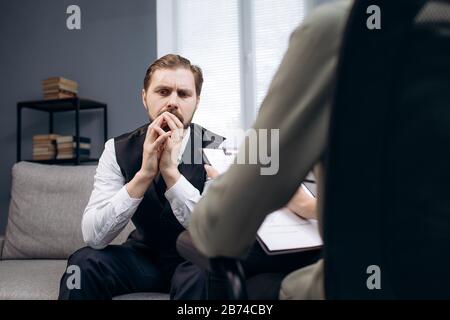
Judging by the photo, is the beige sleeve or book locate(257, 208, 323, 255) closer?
the beige sleeve

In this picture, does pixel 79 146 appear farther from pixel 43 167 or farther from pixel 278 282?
pixel 278 282

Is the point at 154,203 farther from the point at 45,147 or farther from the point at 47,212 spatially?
the point at 45,147

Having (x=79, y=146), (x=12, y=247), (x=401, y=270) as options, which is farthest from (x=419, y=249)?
(x=79, y=146)

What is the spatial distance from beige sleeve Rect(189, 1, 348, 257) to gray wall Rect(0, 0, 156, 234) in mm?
2426

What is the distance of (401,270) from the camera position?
46cm

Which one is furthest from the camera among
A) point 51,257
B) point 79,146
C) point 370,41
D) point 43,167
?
point 79,146

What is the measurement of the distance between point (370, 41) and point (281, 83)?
0.10 metres

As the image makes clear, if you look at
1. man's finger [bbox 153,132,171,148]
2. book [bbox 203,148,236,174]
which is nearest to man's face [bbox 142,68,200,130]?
man's finger [bbox 153,132,171,148]

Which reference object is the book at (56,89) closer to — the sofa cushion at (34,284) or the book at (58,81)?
the book at (58,81)

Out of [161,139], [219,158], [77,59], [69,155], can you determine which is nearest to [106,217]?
[161,139]

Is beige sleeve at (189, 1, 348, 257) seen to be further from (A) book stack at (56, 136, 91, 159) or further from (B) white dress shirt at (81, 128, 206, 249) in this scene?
(A) book stack at (56, 136, 91, 159)

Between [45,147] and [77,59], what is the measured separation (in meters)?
0.72

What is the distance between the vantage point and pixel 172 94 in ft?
4.28

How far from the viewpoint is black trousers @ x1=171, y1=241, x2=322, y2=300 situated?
0.61 m
